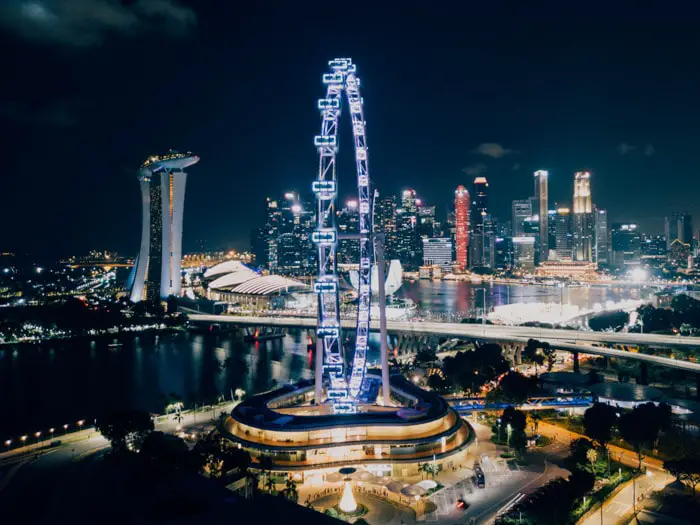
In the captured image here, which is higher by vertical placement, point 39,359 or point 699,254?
point 699,254

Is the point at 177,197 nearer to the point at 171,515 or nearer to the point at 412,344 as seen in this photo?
the point at 412,344

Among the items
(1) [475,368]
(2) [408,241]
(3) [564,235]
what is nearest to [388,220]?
(2) [408,241]

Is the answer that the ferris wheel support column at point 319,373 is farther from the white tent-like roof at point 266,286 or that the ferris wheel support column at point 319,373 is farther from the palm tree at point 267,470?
the white tent-like roof at point 266,286

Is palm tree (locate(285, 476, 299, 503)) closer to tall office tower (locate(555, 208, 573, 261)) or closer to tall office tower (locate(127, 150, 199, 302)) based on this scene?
tall office tower (locate(127, 150, 199, 302))

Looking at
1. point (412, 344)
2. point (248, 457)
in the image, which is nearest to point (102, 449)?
point (248, 457)

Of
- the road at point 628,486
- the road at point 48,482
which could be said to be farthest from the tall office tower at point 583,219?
the road at point 48,482

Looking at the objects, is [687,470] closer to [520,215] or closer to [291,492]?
[291,492]
